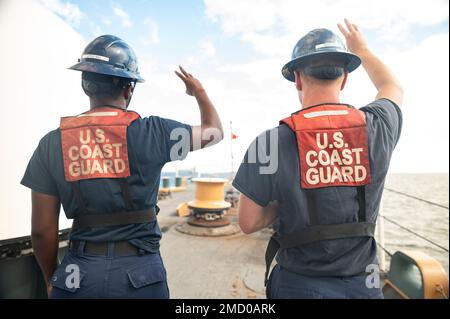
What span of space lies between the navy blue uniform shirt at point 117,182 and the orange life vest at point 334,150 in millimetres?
774

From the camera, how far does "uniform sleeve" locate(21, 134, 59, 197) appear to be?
1.76m

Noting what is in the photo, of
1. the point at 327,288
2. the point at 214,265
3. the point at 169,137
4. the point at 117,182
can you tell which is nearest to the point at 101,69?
the point at 169,137

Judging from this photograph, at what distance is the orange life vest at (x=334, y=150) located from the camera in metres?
1.51

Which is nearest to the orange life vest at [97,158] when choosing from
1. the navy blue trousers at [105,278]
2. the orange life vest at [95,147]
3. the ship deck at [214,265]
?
the orange life vest at [95,147]

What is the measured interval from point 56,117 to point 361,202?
121 inches

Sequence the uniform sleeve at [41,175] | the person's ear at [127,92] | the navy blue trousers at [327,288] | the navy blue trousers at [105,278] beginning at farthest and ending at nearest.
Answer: the person's ear at [127,92] → the uniform sleeve at [41,175] → the navy blue trousers at [105,278] → the navy blue trousers at [327,288]

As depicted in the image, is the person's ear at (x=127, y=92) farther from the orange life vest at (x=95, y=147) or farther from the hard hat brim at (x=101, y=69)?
the orange life vest at (x=95, y=147)

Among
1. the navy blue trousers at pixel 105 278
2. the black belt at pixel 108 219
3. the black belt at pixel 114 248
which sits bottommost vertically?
the navy blue trousers at pixel 105 278

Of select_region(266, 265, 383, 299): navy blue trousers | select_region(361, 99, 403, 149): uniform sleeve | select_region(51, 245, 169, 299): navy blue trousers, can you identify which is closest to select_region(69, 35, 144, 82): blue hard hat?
select_region(51, 245, 169, 299): navy blue trousers

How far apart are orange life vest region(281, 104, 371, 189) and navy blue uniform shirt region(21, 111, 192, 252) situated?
30.5 inches

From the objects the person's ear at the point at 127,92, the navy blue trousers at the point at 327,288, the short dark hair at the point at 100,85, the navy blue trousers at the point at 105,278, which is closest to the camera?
the navy blue trousers at the point at 327,288

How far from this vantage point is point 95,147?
5.71 feet

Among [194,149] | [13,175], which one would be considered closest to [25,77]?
Answer: [13,175]
